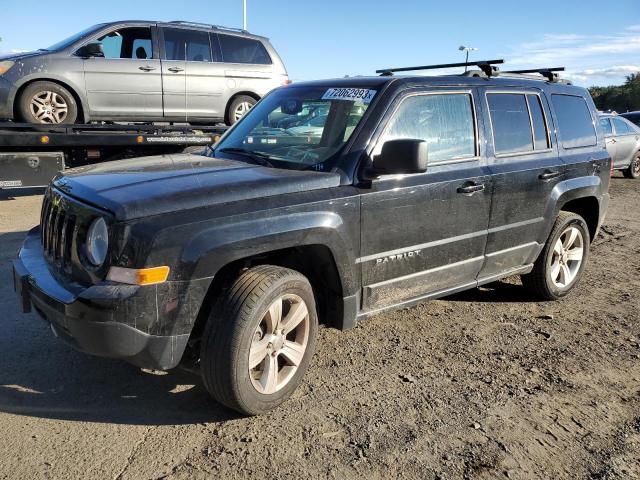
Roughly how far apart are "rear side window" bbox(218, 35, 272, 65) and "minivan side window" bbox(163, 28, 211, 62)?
287 millimetres

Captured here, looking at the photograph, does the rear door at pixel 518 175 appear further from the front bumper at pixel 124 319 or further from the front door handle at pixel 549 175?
the front bumper at pixel 124 319

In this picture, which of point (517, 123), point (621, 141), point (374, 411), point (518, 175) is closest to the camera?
point (374, 411)

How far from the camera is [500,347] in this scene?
4.22m

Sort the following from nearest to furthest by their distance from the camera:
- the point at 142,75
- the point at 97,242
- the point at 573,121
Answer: the point at 97,242
the point at 573,121
the point at 142,75

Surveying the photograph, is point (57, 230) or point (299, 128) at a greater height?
point (299, 128)

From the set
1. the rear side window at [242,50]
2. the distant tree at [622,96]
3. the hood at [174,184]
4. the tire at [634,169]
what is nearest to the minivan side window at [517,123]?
the hood at [174,184]

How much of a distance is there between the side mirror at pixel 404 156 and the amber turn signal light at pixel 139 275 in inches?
57.3

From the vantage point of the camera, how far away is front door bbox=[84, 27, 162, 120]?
8047 mm

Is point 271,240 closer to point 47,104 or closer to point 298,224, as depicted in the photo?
point 298,224

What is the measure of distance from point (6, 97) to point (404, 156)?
640cm

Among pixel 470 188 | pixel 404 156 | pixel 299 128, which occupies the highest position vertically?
pixel 299 128

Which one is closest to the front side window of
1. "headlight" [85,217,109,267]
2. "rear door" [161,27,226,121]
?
"rear door" [161,27,226,121]

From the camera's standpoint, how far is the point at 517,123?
4.58m

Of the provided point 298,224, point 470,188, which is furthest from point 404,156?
point 470,188
